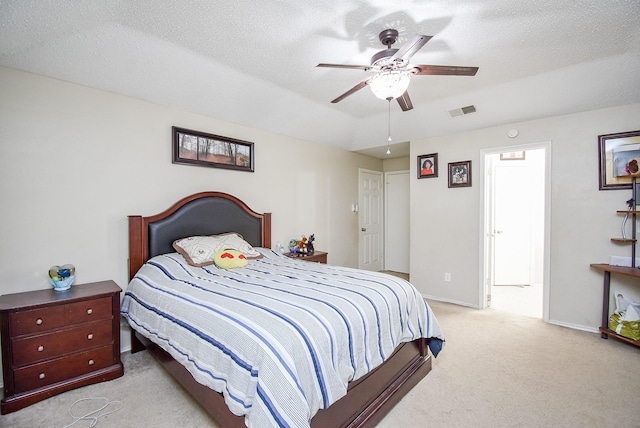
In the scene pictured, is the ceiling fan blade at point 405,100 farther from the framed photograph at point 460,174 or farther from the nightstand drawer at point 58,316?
the nightstand drawer at point 58,316

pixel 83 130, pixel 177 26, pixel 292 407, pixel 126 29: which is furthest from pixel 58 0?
pixel 292 407

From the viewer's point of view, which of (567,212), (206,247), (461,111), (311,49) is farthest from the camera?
(461,111)

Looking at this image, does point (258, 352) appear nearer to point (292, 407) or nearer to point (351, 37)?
point (292, 407)

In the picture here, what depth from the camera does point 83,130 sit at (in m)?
2.47

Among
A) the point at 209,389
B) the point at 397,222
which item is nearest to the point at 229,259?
the point at 209,389

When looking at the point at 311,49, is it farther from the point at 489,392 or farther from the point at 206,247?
the point at 489,392

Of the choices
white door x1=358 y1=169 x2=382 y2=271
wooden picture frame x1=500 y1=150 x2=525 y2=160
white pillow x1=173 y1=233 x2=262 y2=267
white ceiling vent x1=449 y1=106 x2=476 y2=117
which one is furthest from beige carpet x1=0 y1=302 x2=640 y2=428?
wooden picture frame x1=500 y1=150 x2=525 y2=160

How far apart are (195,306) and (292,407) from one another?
2.92 feet

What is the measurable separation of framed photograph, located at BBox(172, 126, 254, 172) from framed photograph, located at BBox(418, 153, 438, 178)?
8.03 ft

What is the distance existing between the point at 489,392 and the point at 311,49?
2912 millimetres

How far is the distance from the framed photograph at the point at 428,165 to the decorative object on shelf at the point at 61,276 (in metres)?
4.14

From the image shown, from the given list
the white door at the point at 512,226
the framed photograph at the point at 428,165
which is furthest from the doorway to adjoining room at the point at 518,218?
the framed photograph at the point at 428,165

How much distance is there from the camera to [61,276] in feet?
7.23

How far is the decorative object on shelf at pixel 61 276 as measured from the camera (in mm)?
2193
